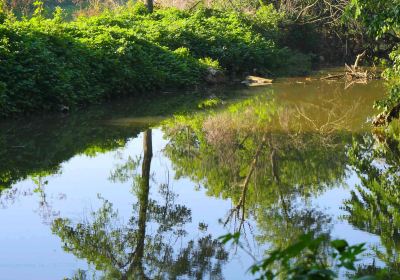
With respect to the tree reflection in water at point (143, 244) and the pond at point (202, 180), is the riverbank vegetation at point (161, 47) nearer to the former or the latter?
the pond at point (202, 180)

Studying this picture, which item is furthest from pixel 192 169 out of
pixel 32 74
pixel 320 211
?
pixel 32 74

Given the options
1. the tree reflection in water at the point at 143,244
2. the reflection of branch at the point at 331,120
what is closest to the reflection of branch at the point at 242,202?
the tree reflection in water at the point at 143,244

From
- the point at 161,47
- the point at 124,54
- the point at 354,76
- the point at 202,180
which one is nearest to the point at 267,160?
the point at 202,180

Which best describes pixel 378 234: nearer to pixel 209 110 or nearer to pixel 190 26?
pixel 209 110

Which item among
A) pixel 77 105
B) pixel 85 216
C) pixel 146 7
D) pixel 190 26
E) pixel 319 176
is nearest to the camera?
pixel 85 216

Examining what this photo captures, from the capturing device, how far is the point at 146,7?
26250 mm

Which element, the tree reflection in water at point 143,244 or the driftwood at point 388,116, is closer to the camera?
the tree reflection in water at point 143,244

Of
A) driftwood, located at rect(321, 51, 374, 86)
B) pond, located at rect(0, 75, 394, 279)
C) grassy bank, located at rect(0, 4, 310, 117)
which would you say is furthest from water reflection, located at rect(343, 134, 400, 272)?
driftwood, located at rect(321, 51, 374, 86)

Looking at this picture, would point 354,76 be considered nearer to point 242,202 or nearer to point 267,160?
point 267,160

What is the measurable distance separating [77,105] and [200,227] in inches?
357

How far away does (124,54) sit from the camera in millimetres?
17797

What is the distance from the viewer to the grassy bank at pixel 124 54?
14.4m

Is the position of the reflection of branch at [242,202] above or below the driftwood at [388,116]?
below

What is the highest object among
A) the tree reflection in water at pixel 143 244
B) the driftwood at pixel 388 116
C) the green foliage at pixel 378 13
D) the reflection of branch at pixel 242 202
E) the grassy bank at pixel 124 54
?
the grassy bank at pixel 124 54
